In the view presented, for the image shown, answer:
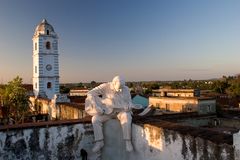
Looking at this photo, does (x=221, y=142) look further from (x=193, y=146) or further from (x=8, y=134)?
(x=8, y=134)

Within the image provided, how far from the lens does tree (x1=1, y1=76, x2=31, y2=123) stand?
1880cm

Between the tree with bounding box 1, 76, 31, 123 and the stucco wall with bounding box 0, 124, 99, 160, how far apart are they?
14.0 metres

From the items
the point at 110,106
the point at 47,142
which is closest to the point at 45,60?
the point at 47,142

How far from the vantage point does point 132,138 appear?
5.20m

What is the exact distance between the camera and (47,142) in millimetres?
5191

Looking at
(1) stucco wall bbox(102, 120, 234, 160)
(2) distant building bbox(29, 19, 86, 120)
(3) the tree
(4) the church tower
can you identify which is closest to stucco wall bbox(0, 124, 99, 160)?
(1) stucco wall bbox(102, 120, 234, 160)

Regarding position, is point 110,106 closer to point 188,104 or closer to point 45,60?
point 188,104

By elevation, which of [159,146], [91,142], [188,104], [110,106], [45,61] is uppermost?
[45,61]

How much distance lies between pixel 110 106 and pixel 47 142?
4.14 ft

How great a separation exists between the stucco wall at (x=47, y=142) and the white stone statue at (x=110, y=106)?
1.01ft

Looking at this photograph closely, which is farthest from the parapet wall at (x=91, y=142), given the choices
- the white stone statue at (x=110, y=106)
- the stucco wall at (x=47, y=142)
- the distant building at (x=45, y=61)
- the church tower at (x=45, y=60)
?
the church tower at (x=45, y=60)

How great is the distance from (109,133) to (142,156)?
74 cm

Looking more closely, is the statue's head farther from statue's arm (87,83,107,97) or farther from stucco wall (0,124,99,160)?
stucco wall (0,124,99,160)

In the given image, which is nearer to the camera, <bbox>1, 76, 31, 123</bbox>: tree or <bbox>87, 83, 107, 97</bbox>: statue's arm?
<bbox>87, 83, 107, 97</bbox>: statue's arm
